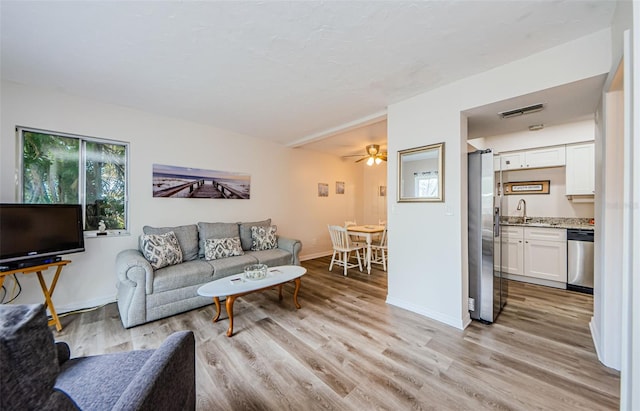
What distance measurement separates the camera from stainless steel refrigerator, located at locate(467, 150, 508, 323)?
8.18 feet

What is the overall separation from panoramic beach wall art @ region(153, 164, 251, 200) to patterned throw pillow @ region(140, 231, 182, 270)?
759 mm

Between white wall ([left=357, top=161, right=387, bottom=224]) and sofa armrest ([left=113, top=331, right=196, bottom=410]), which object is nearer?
sofa armrest ([left=113, top=331, right=196, bottom=410])

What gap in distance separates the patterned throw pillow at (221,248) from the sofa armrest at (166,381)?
7.46ft

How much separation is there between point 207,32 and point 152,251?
2462mm

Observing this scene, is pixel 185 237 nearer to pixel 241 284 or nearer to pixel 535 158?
pixel 241 284

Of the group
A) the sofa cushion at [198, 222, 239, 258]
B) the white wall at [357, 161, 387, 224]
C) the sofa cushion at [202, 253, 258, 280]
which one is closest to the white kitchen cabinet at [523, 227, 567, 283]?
the white wall at [357, 161, 387, 224]

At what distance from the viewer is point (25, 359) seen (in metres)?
0.63

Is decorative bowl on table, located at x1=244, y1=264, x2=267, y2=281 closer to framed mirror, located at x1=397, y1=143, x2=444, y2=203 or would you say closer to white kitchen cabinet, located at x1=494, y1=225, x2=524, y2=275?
framed mirror, located at x1=397, y1=143, x2=444, y2=203

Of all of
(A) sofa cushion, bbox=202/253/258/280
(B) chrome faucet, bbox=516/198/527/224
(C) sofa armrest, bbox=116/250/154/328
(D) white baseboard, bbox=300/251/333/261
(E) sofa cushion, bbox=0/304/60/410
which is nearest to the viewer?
(E) sofa cushion, bbox=0/304/60/410

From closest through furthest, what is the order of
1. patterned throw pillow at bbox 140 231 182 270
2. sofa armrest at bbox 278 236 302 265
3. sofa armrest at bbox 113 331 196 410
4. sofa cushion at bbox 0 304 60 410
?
sofa cushion at bbox 0 304 60 410 < sofa armrest at bbox 113 331 196 410 < patterned throw pillow at bbox 140 231 182 270 < sofa armrest at bbox 278 236 302 265

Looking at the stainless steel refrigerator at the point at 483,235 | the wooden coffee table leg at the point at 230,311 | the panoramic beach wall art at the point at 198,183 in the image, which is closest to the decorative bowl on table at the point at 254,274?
the wooden coffee table leg at the point at 230,311

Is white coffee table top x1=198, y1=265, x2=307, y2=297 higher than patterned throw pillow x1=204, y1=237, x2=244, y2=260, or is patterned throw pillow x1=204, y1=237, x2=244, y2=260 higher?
patterned throw pillow x1=204, y1=237, x2=244, y2=260

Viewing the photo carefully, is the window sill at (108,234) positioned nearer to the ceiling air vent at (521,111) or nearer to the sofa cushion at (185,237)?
the sofa cushion at (185,237)

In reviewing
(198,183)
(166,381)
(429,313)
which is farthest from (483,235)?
(198,183)
